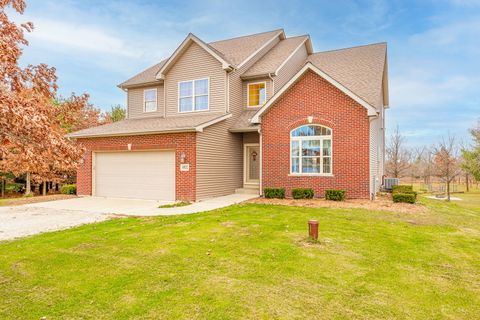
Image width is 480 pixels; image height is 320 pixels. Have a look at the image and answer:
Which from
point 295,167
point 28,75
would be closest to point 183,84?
point 295,167

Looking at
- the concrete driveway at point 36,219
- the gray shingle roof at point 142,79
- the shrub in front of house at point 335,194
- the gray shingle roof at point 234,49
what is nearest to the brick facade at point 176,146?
the concrete driveway at point 36,219

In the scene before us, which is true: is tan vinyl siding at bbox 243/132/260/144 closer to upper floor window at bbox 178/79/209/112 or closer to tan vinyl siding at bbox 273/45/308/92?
upper floor window at bbox 178/79/209/112

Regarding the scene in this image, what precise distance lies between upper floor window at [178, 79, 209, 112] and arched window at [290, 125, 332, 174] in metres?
5.60

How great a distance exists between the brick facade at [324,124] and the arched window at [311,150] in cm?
23

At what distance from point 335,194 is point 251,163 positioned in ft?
19.5

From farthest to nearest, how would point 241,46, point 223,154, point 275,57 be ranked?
point 241,46 < point 275,57 < point 223,154

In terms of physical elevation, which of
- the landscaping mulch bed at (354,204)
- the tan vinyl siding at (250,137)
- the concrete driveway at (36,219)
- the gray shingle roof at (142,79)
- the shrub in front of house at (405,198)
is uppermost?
the gray shingle roof at (142,79)

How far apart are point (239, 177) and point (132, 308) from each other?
1321 centimetres

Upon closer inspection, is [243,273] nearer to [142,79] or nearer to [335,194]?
[335,194]

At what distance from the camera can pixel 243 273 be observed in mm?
4695


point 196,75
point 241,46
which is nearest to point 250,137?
point 196,75

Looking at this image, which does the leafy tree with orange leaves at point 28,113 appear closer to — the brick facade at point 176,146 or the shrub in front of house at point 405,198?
the brick facade at point 176,146

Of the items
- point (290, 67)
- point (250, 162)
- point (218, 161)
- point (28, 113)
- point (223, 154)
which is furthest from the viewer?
point (290, 67)

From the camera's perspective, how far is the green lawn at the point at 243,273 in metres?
3.62
